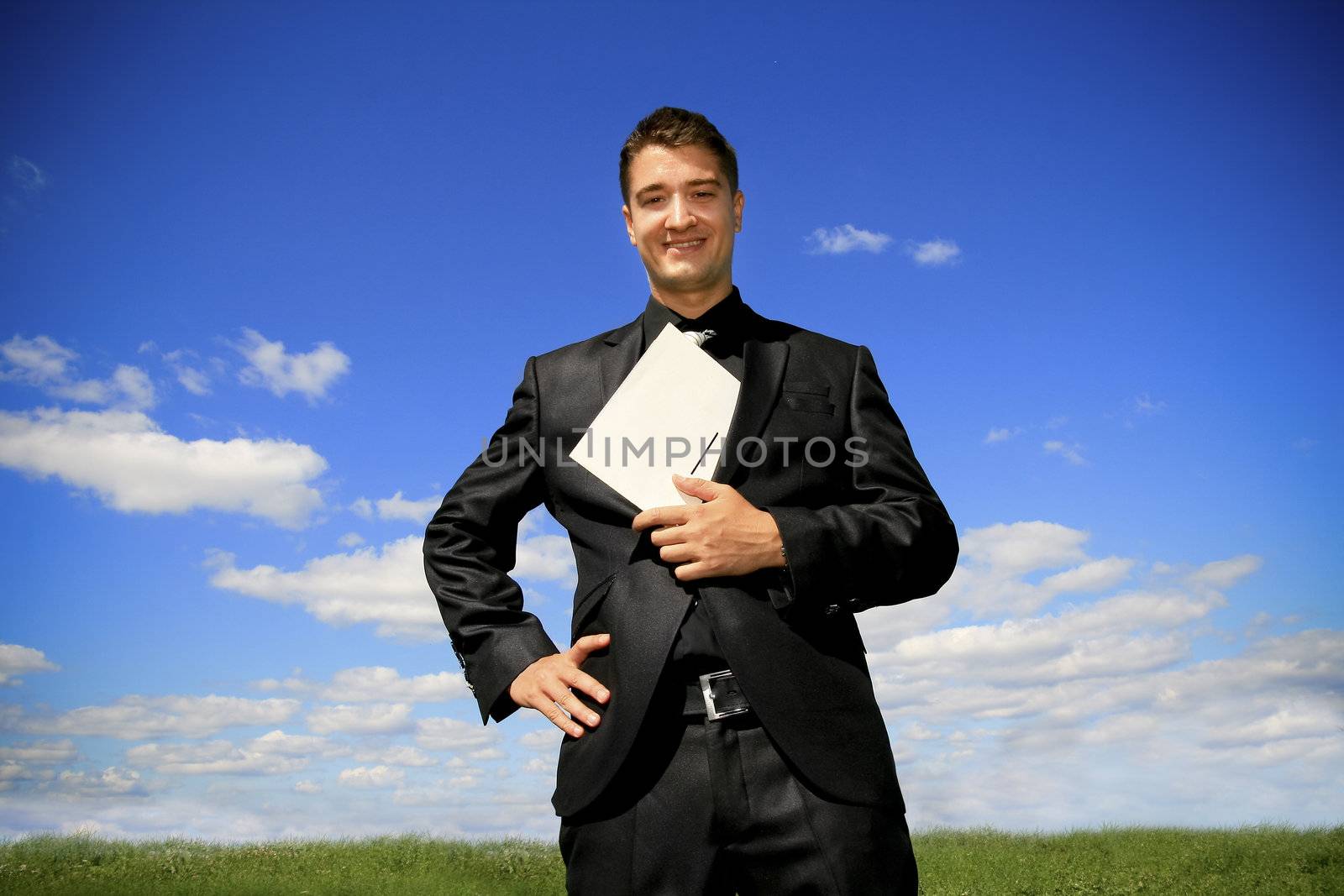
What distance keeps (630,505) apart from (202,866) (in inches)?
313

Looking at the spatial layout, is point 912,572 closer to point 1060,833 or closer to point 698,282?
point 698,282

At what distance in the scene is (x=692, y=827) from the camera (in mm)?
2682

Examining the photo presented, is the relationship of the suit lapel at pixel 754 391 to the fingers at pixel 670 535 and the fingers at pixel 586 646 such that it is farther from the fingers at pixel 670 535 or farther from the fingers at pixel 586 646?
the fingers at pixel 586 646

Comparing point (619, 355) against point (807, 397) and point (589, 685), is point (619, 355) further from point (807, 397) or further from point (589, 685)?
point (589, 685)

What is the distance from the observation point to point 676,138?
3.38 metres

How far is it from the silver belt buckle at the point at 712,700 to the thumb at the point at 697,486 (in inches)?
Answer: 20.4

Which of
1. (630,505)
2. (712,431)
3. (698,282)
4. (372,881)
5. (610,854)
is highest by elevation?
(698,282)

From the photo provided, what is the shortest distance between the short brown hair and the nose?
0.21m

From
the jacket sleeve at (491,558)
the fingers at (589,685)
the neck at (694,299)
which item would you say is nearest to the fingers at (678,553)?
the fingers at (589,685)

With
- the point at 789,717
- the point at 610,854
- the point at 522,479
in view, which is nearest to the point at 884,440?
the point at 789,717

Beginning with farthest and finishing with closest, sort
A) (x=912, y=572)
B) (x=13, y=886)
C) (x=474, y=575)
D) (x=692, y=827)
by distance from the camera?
(x=13, y=886) < (x=474, y=575) < (x=912, y=572) < (x=692, y=827)

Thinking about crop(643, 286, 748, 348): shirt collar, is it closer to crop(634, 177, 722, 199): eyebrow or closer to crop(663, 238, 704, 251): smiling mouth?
crop(663, 238, 704, 251): smiling mouth

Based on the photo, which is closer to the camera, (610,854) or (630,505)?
(610,854)

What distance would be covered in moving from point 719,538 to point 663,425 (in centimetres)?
51
